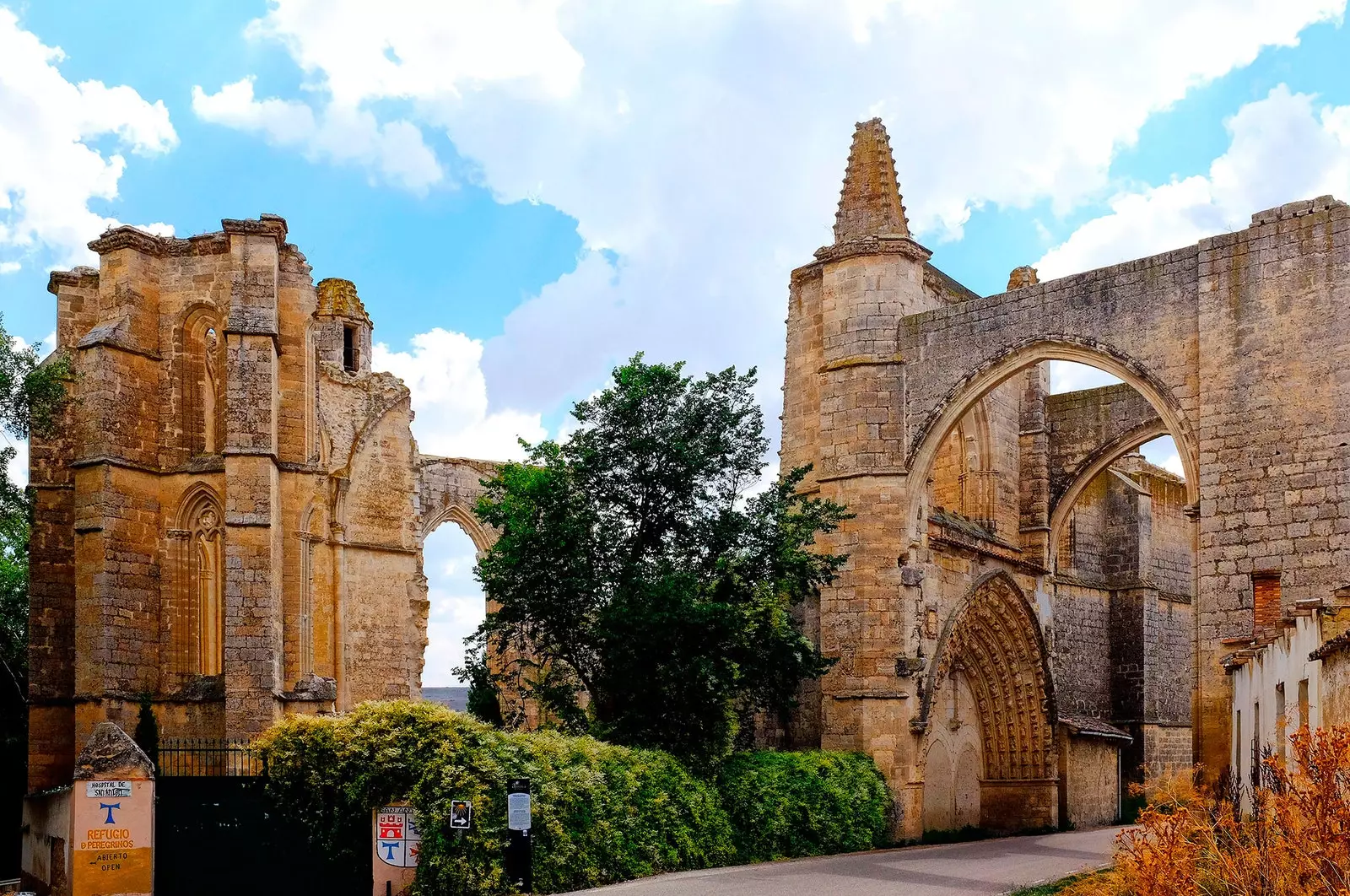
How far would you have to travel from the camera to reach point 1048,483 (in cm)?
2164

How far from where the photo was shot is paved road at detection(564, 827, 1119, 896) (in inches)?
460

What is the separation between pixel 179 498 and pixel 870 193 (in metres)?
9.41

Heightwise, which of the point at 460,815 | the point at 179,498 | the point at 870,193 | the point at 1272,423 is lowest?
the point at 460,815

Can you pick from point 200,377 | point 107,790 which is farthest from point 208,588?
point 107,790

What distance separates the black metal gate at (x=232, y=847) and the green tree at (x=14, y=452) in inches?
248

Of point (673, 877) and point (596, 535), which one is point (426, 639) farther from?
point (673, 877)

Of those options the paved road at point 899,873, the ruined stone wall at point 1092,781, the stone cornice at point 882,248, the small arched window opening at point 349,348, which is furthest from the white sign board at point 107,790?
the ruined stone wall at point 1092,781

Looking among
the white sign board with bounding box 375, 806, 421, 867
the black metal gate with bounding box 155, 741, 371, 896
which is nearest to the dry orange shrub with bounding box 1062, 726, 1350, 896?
the white sign board with bounding box 375, 806, 421, 867

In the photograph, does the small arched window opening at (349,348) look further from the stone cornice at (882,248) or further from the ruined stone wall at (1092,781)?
the ruined stone wall at (1092,781)

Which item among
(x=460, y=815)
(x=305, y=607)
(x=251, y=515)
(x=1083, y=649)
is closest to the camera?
(x=460, y=815)

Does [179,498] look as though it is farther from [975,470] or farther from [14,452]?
[975,470]

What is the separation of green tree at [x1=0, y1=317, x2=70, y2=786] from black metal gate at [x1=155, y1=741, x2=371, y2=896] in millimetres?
6300

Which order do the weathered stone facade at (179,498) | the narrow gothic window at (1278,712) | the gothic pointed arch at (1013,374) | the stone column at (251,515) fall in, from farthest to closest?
1. the weathered stone facade at (179,498)
2. the stone column at (251,515)
3. the gothic pointed arch at (1013,374)
4. the narrow gothic window at (1278,712)

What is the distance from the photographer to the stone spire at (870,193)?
1877 cm
